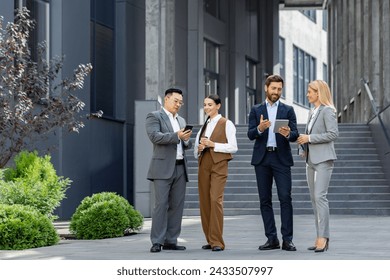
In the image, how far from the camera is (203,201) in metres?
14.0

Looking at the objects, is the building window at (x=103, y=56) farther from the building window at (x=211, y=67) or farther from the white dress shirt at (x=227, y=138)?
the white dress shirt at (x=227, y=138)

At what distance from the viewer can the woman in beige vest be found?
1372cm

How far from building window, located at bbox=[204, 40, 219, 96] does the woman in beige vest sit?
2728cm

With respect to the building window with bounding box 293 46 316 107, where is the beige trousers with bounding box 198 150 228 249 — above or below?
below

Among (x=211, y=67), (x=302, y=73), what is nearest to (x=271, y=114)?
(x=211, y=67)

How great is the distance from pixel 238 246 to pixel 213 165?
5.39 feet

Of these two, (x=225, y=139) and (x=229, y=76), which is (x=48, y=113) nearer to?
(x=225, y=139)

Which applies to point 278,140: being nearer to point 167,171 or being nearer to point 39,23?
point 167,171

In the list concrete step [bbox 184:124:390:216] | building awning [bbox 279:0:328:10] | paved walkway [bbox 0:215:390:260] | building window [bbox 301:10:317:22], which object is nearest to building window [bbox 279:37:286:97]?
building awning [bbox 279:0:328:10]

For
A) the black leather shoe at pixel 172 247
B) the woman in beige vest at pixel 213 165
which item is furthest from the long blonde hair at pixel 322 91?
the black leather shoe at pixel 172 247

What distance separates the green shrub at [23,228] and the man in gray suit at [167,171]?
221cm

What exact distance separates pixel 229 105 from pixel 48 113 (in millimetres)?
25395

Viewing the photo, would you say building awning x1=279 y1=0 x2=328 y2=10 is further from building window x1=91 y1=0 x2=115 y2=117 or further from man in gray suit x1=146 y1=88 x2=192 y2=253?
man in gray suit x1=146 y1=88 x2=192 y2=253
